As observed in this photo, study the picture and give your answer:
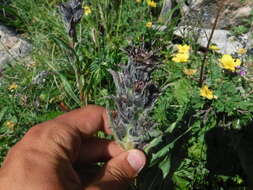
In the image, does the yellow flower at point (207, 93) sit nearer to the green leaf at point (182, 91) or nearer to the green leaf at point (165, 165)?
the green leaf at point (182, 91)

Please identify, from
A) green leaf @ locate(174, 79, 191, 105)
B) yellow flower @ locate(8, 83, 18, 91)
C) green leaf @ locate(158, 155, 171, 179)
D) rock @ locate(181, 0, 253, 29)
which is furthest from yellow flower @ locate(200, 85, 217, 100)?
yellow flower @ locate(8, 83, 18, 91)

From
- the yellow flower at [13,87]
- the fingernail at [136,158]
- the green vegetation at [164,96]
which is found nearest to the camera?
the fingernail at [136,158]

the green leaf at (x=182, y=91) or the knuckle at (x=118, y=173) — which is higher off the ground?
the green leaf at (x=182, y=91)

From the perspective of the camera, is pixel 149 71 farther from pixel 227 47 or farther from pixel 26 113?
pixel 227 47

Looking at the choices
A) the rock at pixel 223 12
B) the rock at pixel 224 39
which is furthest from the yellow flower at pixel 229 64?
the rock at pixel 223 12

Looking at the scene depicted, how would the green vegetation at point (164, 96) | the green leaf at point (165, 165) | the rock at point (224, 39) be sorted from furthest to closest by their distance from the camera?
1. the rock at point (224, 39)
2. the green vegetation at point (164, 96)
3. the green leaf at point (165, 165)

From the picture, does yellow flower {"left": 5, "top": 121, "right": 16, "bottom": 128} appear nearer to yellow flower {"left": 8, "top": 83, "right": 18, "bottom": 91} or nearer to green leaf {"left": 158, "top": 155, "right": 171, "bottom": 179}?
yellow flower {"left": 8, "top": 83, "right": 18, "bottom": 91}

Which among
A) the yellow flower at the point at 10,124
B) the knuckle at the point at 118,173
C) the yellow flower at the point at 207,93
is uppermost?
the yellow flower at the point at 207,93

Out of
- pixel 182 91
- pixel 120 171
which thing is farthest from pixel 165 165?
pixel 182 91

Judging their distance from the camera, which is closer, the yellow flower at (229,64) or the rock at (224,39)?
the yellow flower at (229,64)
